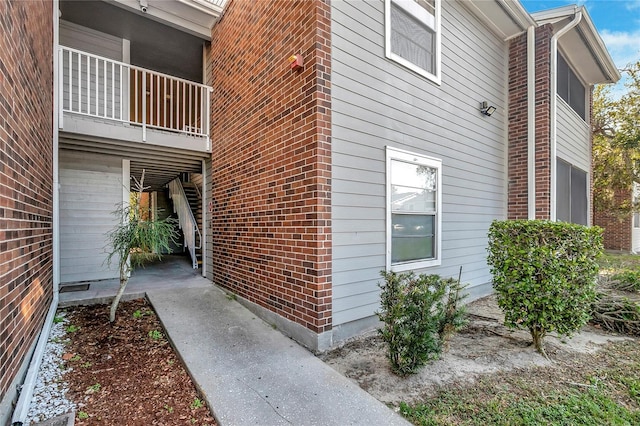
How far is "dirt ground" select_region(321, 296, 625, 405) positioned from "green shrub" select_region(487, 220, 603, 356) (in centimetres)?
29

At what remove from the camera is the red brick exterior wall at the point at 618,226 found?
12.7 metres

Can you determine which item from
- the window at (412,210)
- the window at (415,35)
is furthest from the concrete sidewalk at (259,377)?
the window at (415,35)

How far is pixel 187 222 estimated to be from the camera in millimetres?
7762

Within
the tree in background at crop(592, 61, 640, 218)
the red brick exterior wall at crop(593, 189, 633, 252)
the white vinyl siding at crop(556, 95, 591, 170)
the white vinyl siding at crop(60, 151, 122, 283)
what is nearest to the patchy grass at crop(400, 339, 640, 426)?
the white vinyl siding at crop(556, 95, 591, 170)

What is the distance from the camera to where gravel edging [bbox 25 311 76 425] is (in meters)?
2.26

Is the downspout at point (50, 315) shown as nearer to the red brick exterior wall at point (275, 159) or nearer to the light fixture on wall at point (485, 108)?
the red brick exterior wall at point (275, 159)

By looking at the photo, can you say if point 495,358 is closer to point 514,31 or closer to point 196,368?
point 196,368

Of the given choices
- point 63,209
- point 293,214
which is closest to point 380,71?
point 293,214

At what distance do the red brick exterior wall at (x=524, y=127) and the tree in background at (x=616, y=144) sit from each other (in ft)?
23.2

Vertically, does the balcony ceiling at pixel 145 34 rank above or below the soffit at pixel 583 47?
below

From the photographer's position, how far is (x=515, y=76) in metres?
6.48

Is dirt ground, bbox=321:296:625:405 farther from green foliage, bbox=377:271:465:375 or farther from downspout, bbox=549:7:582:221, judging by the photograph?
downspout, bbox=549:7:582:221

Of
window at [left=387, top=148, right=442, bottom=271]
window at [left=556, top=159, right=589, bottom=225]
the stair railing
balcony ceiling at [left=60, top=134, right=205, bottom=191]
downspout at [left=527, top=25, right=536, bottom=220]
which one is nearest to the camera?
window at [left=387, top=148, right=442, bottom=271]

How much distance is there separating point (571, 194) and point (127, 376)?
9655 millimetres
